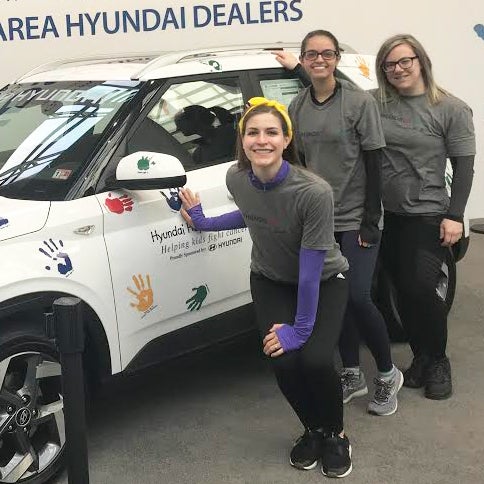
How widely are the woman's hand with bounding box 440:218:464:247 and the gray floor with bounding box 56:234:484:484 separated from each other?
86 cm

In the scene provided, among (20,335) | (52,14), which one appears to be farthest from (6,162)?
(52,14)

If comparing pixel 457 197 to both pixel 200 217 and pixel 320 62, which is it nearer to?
pixel 320 62

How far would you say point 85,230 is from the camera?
11.0 feet

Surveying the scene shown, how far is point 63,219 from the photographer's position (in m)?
3.30

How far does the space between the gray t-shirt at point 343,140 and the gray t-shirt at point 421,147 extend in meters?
0.29

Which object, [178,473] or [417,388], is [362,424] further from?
[178,473]

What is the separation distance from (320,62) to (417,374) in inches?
70.2

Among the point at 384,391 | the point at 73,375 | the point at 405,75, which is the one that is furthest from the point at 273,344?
the point at 405,75

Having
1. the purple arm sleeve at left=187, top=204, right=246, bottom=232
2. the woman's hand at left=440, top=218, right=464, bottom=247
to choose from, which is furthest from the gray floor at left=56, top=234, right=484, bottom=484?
the woman's hand at left=440, top=218, right=464, bottom=247

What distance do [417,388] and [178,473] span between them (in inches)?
58.7

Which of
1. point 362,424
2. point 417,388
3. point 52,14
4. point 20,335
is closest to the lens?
point 20,335

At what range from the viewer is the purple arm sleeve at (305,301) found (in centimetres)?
324

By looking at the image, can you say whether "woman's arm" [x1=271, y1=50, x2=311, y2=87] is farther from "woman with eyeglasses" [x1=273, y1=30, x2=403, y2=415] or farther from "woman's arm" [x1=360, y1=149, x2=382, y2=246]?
"woman's arm" [x1=360, y1=149, x2=382, y2=246]

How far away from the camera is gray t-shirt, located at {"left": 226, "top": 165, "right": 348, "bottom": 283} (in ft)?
10.6
